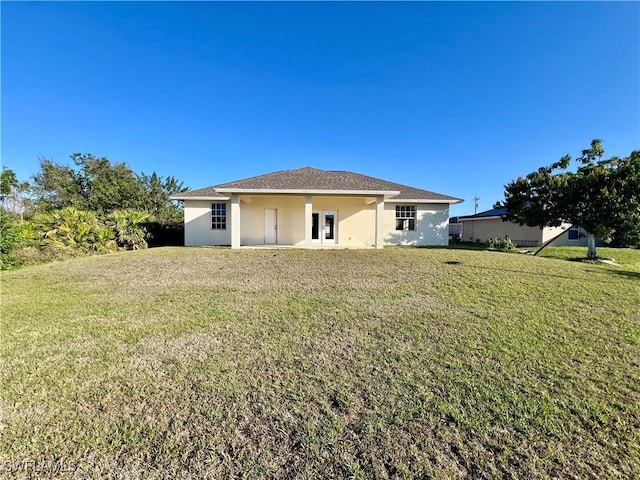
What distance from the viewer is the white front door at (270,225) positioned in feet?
60.5

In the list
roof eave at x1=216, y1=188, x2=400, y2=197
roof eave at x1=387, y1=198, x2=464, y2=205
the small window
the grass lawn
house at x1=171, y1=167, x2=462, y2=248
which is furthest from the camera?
the small window

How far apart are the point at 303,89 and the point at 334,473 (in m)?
19.4

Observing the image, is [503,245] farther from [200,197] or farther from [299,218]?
[200,197]

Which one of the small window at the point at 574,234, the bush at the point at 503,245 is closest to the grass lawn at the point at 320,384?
the bush at the point at 503,245

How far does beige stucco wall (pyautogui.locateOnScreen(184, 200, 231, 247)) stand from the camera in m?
18.1

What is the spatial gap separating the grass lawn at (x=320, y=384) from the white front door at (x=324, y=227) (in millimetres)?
11018

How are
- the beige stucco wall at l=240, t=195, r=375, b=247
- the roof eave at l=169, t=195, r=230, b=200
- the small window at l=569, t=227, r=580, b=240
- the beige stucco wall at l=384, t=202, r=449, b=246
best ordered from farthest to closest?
the small window at l=569, t=227, r=580, b=240, the beige stucco wall at l=384, t=202, r=449, b=246, the beige stucco wall at l=240, t=195, r=375, b=247, the roof eave at l=169, t=195, r=230, b=200

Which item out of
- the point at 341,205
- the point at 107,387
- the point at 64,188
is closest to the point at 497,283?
the point at 107,387

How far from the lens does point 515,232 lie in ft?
76.3

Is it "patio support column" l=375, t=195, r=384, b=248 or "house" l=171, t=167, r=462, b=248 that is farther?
"house" l=171, t=167, r=462, b=248

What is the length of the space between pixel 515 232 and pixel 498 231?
5.88 ft

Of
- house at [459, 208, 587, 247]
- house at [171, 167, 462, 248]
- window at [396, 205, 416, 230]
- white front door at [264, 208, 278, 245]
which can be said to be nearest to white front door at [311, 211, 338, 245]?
house at [171, 167, 462, 248]

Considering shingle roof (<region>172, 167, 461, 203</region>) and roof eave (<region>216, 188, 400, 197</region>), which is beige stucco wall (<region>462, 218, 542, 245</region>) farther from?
roof eave (<region>216, 188, 400, 197</region>)

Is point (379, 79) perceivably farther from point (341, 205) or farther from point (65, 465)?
point (65, 465)
